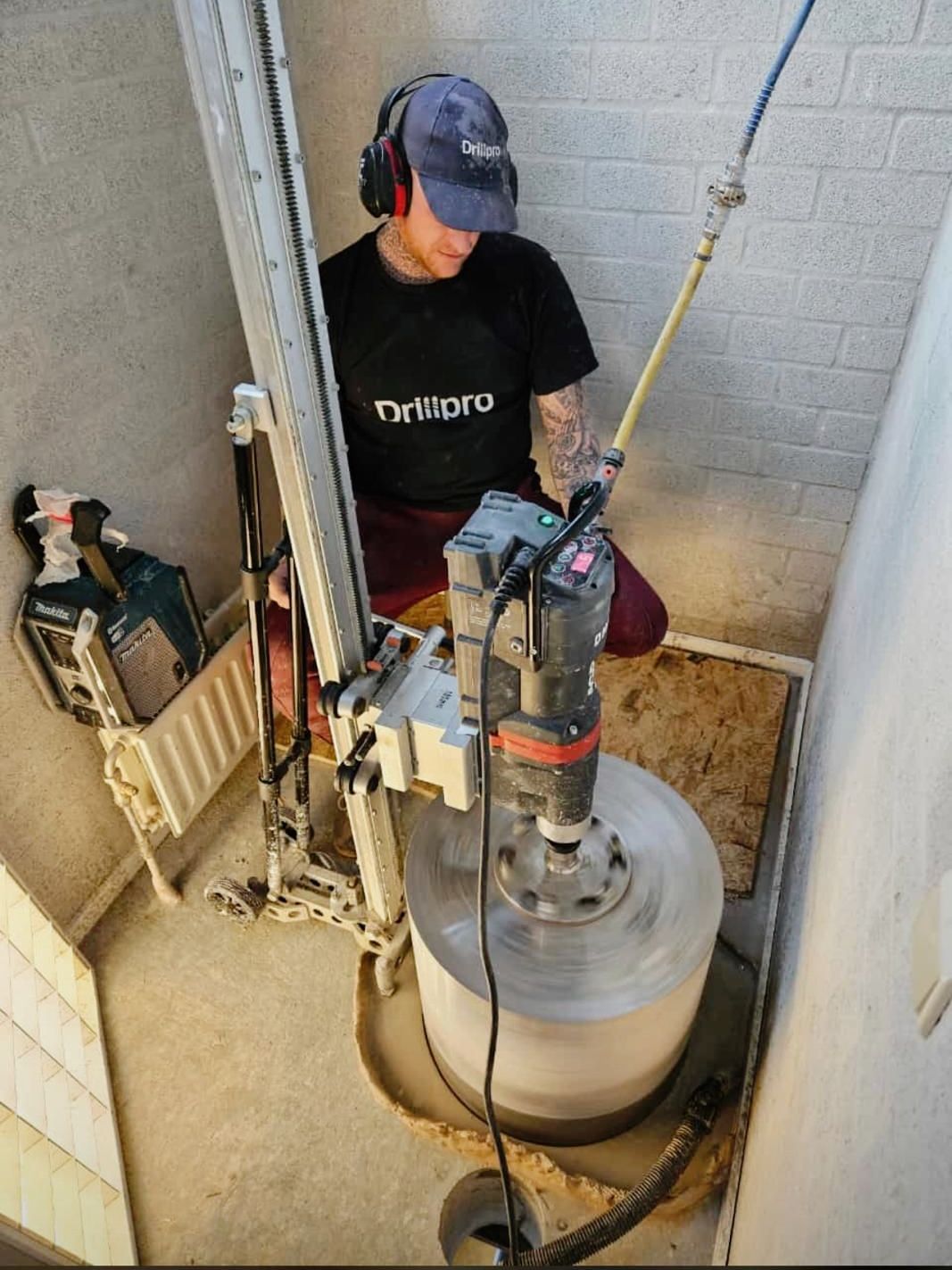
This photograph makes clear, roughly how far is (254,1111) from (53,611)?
3.27 ft

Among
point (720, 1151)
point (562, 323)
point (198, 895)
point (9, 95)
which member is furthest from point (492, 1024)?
point (9, 95)

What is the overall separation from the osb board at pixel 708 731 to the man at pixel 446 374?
264 millimetres

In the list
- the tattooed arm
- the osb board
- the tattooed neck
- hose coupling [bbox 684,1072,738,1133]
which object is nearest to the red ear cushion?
the tattooed neck

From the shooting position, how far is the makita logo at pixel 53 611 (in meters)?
1.51

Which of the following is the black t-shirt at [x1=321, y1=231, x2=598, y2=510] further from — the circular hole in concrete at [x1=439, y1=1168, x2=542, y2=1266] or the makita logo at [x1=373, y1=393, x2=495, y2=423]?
the circular hole in concrete at [x1=439, y1=1168, x2=542, y2=1266]

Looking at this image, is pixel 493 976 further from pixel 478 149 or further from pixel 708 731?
pixel 478 149

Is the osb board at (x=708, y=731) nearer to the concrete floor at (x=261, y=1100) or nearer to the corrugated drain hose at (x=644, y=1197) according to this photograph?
the concrete floor at (x=261, y=1100)

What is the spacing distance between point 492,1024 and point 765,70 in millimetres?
1801

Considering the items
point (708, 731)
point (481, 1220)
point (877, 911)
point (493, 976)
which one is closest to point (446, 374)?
point (708, 731)

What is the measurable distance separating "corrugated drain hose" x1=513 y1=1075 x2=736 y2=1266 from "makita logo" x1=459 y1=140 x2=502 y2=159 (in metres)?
1.69

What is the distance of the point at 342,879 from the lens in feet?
5.84

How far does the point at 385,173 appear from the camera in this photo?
1.40 m

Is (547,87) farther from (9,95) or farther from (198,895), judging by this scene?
(198,895)

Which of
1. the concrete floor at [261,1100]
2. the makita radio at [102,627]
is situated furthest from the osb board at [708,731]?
the makita radio at [102,627]
